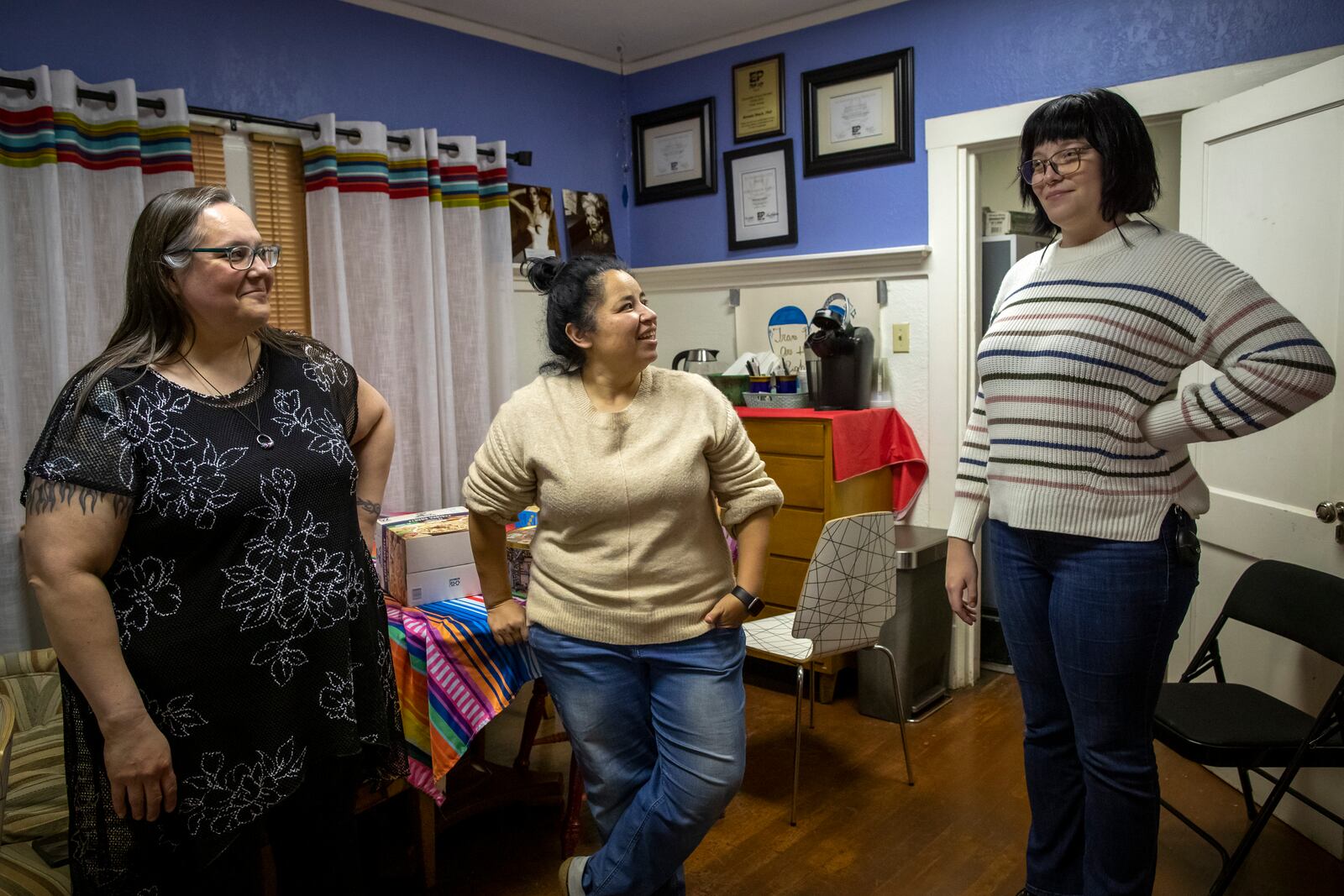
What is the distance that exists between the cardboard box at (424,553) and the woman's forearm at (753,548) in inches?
30.0

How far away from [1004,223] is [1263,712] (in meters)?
2.28

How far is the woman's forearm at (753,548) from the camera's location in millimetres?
1813

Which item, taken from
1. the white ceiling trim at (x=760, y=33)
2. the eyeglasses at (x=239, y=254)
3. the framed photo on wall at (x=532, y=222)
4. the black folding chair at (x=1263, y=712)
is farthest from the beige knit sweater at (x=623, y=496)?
the white ceiling trim at (x=760, y=33)

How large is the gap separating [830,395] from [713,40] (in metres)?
1.61

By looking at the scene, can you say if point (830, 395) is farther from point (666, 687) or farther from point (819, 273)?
point (666, 687)

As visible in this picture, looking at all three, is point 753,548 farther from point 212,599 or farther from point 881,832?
point 881,832

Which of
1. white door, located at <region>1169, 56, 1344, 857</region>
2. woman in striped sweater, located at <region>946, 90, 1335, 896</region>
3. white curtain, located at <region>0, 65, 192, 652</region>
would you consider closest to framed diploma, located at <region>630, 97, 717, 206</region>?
white door, located at <region>1169, 56, 1344, 857</region>

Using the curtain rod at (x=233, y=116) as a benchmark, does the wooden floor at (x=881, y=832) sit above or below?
below

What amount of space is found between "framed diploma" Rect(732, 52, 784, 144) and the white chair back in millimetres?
1885

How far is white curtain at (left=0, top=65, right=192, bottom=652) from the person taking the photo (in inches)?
101

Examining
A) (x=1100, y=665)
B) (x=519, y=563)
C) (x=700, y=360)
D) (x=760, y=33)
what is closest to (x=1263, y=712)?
(x=1100, y=665)

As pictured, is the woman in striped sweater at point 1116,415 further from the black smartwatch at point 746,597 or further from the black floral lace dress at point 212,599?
the black floral lace dress at point 212,599

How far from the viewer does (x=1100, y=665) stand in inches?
64.0

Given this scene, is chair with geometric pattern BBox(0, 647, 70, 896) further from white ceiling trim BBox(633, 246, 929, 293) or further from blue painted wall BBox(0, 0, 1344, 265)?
white ceiling trim BBox(633, 246, 929, 293)
